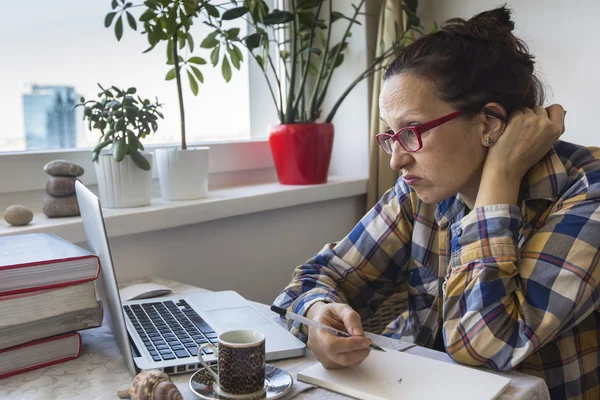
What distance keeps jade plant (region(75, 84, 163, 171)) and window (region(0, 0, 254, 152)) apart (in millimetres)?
171

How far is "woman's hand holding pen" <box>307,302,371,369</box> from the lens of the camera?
0.84m

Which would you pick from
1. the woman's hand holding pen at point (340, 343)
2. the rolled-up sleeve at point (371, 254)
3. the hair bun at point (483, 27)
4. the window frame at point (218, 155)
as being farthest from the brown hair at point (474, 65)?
the window frame at point (218, 155)

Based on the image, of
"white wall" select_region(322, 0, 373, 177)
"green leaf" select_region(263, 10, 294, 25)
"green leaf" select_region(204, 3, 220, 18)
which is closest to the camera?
"green leaf" select_region(204, 3, 220, 18)

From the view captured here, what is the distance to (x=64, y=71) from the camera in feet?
5.11

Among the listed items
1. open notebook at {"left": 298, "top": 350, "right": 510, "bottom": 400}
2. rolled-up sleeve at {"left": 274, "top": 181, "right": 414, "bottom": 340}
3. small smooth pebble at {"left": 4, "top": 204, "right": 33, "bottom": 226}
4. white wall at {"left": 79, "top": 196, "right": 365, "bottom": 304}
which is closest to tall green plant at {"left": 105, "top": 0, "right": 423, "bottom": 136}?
white wall at {"left": 79, "top": 196, "right": 365, "bottom": 304}

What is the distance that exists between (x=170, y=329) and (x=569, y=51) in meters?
1.40

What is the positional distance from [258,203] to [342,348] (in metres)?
0.86

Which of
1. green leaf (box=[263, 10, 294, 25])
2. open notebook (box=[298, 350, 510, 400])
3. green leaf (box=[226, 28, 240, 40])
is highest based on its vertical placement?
green leaf (box=[263, 10, 294, 25])

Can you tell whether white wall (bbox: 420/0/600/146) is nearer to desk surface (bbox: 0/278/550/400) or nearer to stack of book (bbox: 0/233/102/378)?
desk surface (bbox: 0/278/550/400)

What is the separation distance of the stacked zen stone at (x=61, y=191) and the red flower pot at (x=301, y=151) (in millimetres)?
638

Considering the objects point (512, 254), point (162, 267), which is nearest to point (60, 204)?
point (162, 267)

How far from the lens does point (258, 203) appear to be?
5.44ft

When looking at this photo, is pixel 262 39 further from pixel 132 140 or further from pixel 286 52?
pixel 132 140

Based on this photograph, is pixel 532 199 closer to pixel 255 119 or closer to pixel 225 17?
pixel 225 17
